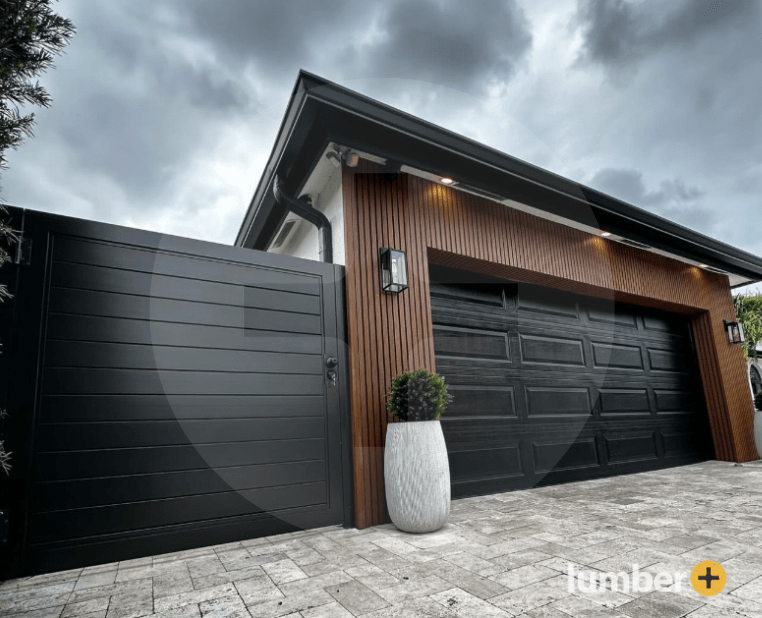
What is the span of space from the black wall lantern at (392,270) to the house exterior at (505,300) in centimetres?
10

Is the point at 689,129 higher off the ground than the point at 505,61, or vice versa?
the point at 689,129

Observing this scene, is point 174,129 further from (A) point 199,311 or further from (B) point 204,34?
(A) point 199,311

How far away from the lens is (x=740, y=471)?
5.06 metres

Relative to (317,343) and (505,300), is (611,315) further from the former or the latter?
(317,343)

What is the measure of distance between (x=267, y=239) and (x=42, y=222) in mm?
2836

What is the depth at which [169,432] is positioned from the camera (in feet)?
8.38

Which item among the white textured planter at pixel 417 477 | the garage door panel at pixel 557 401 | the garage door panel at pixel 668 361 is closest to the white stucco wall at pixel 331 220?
the white textured planter at pixel 417 477

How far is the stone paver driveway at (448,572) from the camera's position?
1538mm

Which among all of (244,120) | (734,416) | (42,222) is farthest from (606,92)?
(42,222)

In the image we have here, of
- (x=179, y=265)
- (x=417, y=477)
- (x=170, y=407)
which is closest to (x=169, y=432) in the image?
(x=170, y=407)

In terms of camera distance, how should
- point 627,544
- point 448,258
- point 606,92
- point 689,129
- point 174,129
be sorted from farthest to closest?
point 689,129, point 174,129, point 606,92, point 448,258, point 627,544

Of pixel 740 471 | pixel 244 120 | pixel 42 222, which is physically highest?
pixel 244 120

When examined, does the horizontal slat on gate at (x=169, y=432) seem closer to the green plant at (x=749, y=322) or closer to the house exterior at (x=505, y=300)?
the house exterior at (x=505, y=300)

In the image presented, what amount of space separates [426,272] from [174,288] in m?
2.11
